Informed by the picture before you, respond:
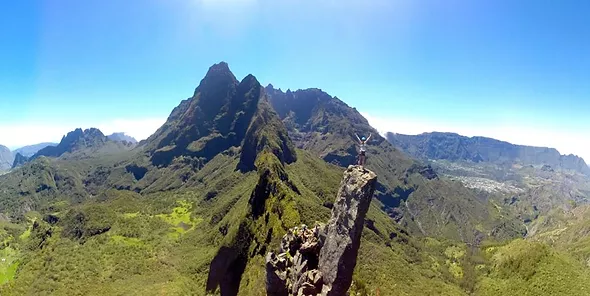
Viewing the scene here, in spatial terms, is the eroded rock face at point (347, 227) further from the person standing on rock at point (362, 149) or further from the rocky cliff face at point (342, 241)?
the person standing on rock at point (362, 149)

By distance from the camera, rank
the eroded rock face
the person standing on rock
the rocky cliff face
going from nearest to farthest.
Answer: the person standing on rock < the eroded rock face < the rocky cliff face

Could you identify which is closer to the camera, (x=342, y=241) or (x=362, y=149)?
(x=362, y=149)

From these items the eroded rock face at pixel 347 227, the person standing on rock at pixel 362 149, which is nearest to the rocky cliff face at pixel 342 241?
the eroded rock face at pixel 347 227

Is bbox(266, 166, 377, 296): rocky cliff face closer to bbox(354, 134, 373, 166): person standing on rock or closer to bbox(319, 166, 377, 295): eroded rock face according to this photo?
bbox(319, 166, 377, 295): eroded rock face

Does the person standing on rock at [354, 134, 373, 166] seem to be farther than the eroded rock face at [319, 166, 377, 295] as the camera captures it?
No

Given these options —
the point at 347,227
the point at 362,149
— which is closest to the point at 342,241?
the point at 347,227

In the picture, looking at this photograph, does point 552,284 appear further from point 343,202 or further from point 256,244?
point 343,202

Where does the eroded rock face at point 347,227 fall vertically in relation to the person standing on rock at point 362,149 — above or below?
below

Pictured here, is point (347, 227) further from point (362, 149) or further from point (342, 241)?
point (362, 149)

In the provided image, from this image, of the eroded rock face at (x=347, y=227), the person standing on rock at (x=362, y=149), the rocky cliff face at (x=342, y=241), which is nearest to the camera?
the person standing on rock at (x=362, y=149)

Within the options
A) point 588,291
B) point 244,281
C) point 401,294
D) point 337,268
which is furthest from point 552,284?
point 337,268

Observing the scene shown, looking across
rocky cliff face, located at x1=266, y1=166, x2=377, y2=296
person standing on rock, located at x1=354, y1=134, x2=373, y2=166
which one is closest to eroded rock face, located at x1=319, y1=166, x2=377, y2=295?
rocky cliff face, located at x1=266, y1=166, x2=377, y2=296
